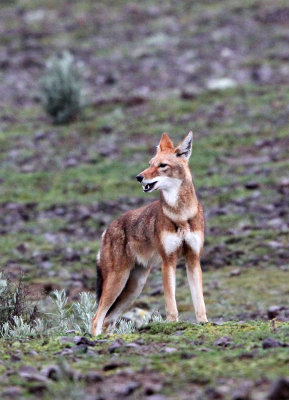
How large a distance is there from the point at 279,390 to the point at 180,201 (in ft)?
13.2

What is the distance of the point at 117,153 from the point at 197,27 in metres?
9.43

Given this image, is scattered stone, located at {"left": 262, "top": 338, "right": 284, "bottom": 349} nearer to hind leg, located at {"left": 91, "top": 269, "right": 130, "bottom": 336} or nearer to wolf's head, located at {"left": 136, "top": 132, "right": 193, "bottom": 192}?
wolf's head, located at {"left": 136, "top": 132, "right": 193, "bottom": 192}

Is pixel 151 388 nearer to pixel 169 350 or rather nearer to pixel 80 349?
pixel 169 350

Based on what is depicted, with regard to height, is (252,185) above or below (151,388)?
above

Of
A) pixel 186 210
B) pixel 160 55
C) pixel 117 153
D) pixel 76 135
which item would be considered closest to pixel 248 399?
pixel 186 210

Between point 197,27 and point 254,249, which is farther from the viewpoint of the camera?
point 197,27

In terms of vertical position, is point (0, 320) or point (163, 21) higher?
point (163, 21)

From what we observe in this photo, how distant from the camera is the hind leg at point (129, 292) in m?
8.66

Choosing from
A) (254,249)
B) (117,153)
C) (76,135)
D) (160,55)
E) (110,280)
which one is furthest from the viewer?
(160,55)

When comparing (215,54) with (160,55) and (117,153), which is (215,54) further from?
(117,153)

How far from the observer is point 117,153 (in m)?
17.5

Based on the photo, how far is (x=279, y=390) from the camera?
13.7 ft

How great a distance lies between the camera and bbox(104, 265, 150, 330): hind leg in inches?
341

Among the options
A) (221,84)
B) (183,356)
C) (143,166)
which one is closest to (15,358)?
(183,356)
